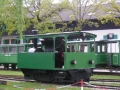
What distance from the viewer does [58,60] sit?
596 inches

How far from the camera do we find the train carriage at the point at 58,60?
14719 mm

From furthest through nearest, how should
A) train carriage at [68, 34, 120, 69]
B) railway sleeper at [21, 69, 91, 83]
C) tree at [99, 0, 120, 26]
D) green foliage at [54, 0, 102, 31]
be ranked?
1. green foliage at [54, 0, 102, 31]
2. tree at [99, 0, 120, 26]
3. train carriage at [68, 34, 120, 69]
4. railway sleeper at [21, 69, 91, 83]

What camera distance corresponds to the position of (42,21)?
1282 inches

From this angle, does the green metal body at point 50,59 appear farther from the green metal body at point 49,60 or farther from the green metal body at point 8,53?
the green metal body at point 8,53

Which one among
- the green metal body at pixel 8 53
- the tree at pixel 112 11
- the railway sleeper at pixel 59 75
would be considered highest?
the tree at pixel 112 11

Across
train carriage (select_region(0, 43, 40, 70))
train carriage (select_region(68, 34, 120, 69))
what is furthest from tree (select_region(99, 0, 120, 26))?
train carriage (select_region(0, 43, 40, 70))

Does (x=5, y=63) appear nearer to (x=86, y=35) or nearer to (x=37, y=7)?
(x=37, y=7)

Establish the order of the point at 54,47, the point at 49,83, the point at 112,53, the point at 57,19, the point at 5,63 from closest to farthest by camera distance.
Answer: the point at 54,47 < the point at 49,83 < the point at 112,53 < the point at 5,63 < the point at 57,19

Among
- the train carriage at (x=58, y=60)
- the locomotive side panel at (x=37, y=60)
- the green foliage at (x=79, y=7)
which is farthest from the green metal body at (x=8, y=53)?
the train carriage at (x=58, y=60)

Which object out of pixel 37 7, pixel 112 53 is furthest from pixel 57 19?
pixel 112 53

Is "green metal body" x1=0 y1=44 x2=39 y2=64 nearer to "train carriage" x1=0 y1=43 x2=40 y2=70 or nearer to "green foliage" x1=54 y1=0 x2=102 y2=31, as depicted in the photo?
"train carriage" x1=0 y1=43 x2=40 y2=70

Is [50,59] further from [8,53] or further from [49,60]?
[8,53]

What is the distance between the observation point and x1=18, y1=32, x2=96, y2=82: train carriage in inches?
579

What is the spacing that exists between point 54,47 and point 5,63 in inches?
600
